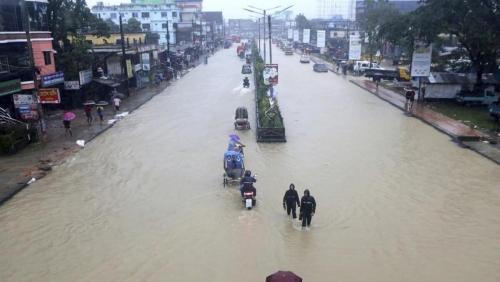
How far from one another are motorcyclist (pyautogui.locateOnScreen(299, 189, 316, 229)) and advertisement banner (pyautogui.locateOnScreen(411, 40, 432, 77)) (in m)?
21.6

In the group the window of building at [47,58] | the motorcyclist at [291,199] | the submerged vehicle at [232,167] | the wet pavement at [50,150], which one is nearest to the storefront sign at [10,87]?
the wet pavement at [50,150]

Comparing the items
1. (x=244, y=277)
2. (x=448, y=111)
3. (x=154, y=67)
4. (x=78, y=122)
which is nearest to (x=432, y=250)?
(x=244, y=277)

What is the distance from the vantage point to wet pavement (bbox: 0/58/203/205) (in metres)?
15.8

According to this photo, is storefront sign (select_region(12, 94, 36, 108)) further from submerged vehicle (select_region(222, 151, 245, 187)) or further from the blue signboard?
submerged vehicle (select_region(222, 151, 245, 187))

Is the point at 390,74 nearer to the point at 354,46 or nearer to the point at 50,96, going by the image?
the point at 354,46

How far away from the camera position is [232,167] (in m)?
14.9

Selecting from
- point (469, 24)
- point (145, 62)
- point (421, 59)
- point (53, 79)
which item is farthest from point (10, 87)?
point (469, 24)

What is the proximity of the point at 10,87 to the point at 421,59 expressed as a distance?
24656mm

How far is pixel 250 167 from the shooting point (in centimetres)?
1736

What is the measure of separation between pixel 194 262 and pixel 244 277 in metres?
1.31

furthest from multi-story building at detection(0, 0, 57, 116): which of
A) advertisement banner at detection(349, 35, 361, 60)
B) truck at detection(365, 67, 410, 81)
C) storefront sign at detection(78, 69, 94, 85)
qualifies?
advertisement banner at detection(349, 35, 361, 60)

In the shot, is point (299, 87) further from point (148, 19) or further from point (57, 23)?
point (148, 19)

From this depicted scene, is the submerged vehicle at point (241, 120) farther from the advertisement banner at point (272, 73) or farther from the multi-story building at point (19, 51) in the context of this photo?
the multi-story building at point (19, 51)

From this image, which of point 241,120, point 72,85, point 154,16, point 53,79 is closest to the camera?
point 241,120
